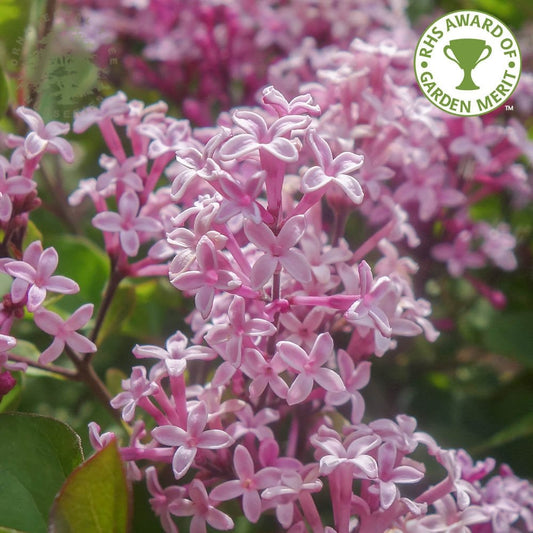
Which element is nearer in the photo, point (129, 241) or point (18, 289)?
point (18, 289)

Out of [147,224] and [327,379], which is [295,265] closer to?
[327,379]

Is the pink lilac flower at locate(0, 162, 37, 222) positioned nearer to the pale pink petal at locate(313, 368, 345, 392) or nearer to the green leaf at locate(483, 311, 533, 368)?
the pale pink petal at locate(313, 368, 345, 392)

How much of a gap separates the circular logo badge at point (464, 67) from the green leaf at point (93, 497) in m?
0.58

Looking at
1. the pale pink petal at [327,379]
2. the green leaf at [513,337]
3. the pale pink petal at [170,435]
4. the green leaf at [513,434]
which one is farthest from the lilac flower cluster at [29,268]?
the green leaf at [513,337]

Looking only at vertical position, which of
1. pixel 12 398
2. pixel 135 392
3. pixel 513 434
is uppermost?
pixel 135 392

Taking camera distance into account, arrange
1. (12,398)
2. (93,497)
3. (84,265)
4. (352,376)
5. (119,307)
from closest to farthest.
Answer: (93,497) → (352,376) → (12,398) → (119,307) → (84,265)

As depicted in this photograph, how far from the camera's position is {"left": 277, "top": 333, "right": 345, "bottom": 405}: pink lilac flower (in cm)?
58

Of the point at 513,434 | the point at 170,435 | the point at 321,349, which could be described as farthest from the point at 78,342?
the point at 513,434

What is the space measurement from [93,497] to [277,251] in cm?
24

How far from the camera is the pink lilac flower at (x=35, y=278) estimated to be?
0.61 meters

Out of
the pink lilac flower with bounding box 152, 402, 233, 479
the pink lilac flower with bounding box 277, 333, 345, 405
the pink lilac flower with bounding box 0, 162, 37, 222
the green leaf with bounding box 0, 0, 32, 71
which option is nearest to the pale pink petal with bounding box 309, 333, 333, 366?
the pink lilac flower with bounding box 277, 333, 345, 405

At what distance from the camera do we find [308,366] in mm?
591

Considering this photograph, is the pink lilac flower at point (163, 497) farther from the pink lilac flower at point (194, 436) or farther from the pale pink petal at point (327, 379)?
the pale pink petal at point (327, 379)

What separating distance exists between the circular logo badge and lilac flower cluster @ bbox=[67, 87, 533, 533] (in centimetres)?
26
